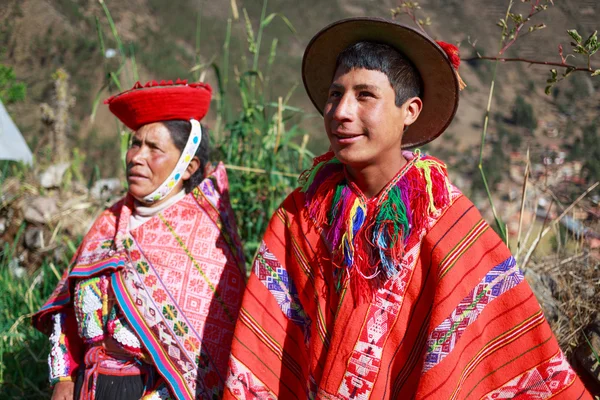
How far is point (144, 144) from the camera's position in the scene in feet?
8.19

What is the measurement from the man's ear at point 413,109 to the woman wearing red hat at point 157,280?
3.38 ft

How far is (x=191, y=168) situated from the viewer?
2611 millimetres

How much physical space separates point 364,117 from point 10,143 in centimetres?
385

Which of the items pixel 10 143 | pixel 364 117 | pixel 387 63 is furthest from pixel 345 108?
pixel 10 143

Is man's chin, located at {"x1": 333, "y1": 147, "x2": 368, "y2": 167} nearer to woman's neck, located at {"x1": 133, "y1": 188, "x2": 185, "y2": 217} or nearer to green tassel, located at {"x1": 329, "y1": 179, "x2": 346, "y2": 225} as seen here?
green tassel, located at {"x1": 329, "y1": 179, "x2": 346, "y2": 225}

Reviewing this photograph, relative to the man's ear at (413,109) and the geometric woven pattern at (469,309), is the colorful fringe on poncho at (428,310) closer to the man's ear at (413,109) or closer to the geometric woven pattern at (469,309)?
the geometric woven pattern at (469,309)

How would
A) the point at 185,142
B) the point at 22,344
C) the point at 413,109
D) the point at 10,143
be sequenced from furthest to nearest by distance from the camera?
1. the point at 10,143
2. the point at 22,344
3. the point at 185,142
4. the point at 413,109

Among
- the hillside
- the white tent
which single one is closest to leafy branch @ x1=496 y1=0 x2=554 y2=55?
the white tent

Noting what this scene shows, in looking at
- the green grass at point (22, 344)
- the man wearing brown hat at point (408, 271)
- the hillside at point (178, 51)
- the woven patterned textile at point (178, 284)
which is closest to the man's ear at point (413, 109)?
the man wearing brown hat at point (408, 271)

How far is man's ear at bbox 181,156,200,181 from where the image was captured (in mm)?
2584

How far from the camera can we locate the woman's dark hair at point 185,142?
99.2 inches

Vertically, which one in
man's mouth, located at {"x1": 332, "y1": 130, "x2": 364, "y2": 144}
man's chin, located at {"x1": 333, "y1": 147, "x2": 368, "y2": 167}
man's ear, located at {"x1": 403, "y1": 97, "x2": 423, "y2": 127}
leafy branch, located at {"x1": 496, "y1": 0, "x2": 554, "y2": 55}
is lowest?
man's chin, located at {"x1": 333, "y1": 147, "x2": 368, "y2": 167}

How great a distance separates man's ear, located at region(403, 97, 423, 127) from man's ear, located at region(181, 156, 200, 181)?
110 cm

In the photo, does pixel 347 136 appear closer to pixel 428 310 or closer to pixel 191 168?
pixel 428 310
